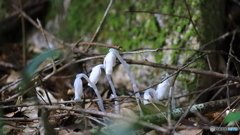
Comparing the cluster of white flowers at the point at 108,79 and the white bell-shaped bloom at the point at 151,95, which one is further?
the white bell-shaped bloom at the point at 151,95

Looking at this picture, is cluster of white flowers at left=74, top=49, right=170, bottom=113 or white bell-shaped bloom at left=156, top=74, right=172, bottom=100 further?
white bell-shaped bloom at left=156, top=74, right=172, bottom=100

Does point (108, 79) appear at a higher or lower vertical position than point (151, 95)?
higher

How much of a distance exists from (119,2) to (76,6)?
642mm

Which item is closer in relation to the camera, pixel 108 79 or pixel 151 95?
pixel 108 79

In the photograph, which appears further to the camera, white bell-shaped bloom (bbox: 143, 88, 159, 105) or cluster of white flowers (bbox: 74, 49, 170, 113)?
white bell-shaped bloom (bbox: 143, 88, 159, 105)

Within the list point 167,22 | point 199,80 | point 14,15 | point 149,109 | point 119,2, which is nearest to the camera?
point 149,109

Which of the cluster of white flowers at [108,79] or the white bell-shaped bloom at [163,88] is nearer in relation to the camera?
the cluster of white flowers at [108,79]

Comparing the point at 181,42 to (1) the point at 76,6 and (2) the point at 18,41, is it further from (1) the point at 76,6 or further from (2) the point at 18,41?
(2) the point at 18,41

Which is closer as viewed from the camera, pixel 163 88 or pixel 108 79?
pixel 108 79

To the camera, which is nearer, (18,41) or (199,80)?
(199,80)

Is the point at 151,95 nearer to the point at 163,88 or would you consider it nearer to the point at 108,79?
the point at 163,88

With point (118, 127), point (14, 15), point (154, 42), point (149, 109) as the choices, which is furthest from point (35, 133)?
point (14, 15)

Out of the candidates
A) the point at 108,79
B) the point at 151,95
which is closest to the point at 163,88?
the point at 151,95

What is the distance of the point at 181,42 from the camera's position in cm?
297
